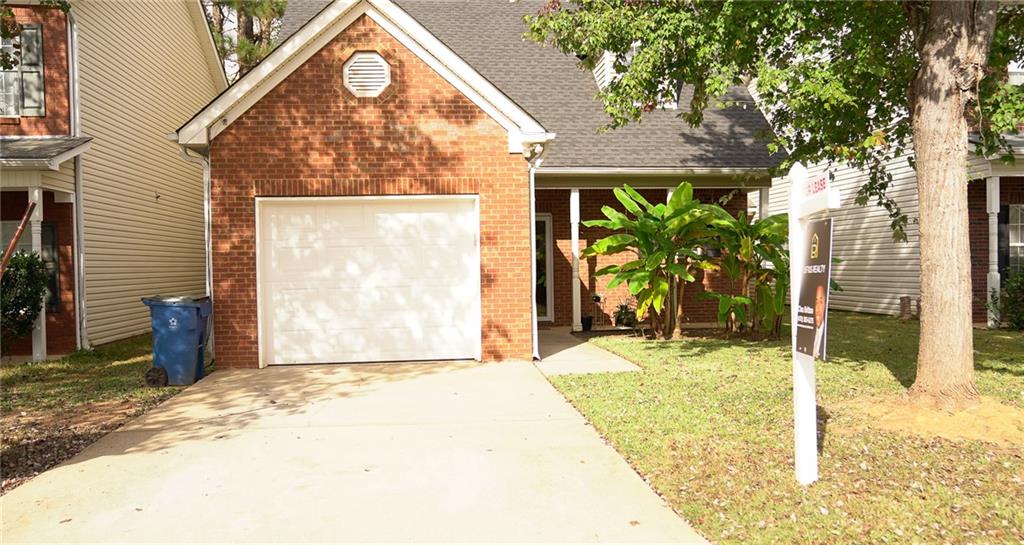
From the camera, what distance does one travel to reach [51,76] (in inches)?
508

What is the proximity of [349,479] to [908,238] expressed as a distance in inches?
641

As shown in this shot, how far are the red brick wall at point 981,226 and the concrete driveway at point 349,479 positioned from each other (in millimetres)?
12652

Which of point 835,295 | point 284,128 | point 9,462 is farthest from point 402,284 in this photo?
point 835,295

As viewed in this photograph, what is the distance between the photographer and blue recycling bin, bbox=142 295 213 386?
9461mm

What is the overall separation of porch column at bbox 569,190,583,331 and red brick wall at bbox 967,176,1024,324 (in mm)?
8666

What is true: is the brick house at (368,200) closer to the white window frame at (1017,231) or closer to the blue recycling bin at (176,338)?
the blue recycling bin at (176,338)

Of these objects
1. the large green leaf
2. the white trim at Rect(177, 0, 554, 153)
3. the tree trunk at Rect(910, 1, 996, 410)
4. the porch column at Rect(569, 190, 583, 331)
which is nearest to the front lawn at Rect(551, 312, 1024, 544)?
the tree trunk at Rect(910, 1, 996, 410)

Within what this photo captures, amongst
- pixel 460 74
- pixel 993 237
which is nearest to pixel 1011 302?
pixel 993 237

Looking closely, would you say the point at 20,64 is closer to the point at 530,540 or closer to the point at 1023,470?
the point at 530,540

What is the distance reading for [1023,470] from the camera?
17.4 ft

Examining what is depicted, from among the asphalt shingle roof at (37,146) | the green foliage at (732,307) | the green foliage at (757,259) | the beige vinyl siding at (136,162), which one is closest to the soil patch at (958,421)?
the green foliage at (732,307)

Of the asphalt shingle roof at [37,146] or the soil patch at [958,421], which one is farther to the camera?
the asphalt shingle roof at [37,146]

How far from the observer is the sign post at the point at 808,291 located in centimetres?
462

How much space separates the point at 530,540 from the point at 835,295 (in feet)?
60.6
